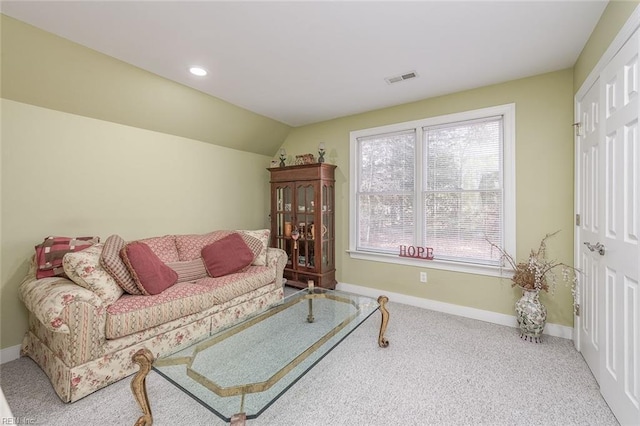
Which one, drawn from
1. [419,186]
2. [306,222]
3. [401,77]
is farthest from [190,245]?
[401,77]

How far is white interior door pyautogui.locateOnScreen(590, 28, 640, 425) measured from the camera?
4.69ft

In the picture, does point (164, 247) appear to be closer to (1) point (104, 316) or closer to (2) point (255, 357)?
(1) point (104, 316)

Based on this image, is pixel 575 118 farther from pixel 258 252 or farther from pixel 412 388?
pixel 258 252

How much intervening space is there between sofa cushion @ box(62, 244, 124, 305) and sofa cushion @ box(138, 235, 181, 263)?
72cm

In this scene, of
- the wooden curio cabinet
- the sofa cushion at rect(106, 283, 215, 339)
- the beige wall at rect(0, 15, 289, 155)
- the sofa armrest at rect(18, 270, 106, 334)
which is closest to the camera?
the sofa armrest at rect(18, 270, 106, 334)

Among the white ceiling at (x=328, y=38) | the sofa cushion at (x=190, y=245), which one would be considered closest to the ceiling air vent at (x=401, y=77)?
the white ceiling at (x=328, y=38)

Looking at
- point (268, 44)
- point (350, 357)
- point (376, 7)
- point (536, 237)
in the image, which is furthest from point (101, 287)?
point (536, 237)

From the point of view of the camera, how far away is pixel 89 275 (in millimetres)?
1967

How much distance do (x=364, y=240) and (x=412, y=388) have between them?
6.92ft

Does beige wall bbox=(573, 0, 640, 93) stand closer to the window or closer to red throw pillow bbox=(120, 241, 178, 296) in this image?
the window

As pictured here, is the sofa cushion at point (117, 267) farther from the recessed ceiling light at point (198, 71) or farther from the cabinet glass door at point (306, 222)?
the cabinet glass door at point (306, 222)

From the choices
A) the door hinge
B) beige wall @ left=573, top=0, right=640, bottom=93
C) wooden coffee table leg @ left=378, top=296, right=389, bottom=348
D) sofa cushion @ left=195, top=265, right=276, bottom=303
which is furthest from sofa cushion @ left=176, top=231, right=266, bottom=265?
beige wall @ left=573, top=0, right=640, bottom=93

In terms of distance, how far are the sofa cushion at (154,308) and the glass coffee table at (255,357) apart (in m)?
0.61

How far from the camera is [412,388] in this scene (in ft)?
6.13
